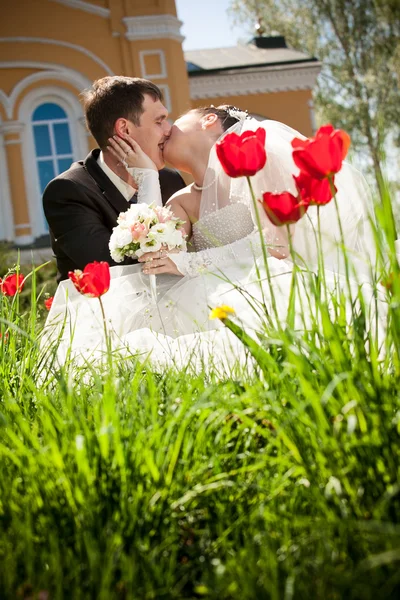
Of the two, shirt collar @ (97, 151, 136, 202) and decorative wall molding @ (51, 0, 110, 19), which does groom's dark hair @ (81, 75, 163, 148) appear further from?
decorative wall molding @ (51, 0, 110, 19)

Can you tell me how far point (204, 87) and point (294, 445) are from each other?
1591 centimetres

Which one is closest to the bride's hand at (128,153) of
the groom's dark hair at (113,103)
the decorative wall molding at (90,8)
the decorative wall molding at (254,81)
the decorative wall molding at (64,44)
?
the groom's dark hair at (113,103)

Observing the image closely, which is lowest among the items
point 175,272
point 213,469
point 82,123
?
point 213,469

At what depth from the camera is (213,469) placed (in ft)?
6.49

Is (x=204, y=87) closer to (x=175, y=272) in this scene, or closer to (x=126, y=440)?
(x=175, y=272)

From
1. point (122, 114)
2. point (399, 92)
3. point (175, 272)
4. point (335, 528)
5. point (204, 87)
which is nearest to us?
point (335, 528)

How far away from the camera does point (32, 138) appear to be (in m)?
14.6

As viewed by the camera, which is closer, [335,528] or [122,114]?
[335,528]

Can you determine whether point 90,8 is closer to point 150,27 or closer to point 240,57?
point 150,27

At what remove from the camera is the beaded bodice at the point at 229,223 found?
15.0 feet

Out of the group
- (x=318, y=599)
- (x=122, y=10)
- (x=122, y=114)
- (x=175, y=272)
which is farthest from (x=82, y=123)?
(x=318, y=599)

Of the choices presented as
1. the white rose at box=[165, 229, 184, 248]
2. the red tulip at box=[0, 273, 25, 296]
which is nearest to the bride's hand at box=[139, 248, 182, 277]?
the white rose at box=[165, 229, 184, 248]

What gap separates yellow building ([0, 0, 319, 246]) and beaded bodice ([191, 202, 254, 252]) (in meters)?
9.63

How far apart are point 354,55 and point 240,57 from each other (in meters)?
7.26
